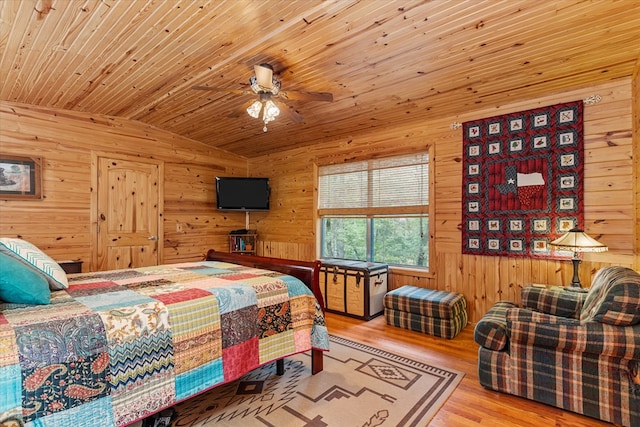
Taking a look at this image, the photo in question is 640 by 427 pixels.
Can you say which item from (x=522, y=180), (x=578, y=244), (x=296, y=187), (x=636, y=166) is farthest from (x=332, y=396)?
(x=296, y=187)

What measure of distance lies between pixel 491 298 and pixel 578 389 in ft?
5.25

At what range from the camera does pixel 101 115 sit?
448 cm

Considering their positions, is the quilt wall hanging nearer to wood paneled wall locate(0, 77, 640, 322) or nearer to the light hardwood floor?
wood paneled wall locate(0, 77, 640, 322)

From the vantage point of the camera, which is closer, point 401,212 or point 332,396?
point 332,396

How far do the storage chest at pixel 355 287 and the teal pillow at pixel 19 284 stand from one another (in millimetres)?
3084

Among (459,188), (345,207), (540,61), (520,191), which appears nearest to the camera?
(540,61)

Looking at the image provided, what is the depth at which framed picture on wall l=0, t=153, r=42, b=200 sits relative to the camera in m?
3.82

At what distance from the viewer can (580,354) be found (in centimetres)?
205

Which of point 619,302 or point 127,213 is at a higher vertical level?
point 127,213

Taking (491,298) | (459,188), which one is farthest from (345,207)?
(491,298)

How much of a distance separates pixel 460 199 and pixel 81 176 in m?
4.91

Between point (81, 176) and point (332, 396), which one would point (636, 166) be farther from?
point (81, 176)

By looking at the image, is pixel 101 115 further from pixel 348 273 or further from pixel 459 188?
pixel 459 188

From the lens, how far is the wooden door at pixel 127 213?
4.54 meters
